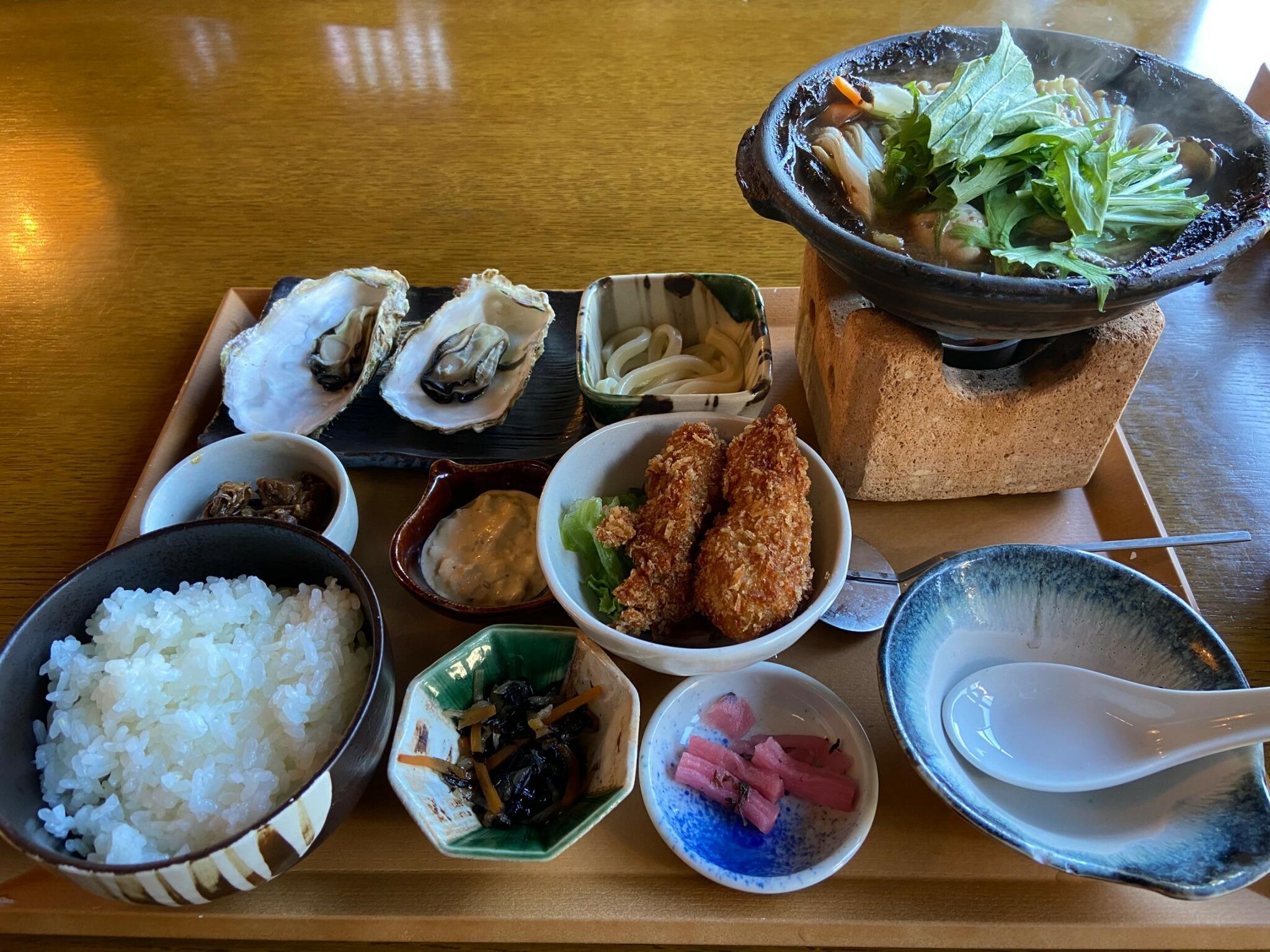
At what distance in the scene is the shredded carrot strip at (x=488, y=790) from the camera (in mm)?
1181

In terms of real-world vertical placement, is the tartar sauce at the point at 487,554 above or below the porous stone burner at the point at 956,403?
below

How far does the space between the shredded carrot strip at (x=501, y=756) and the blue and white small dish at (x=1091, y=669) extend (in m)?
0.57

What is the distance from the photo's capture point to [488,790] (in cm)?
120

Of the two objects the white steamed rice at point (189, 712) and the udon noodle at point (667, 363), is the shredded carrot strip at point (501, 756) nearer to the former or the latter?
the white steamed rice at point (189, 712)

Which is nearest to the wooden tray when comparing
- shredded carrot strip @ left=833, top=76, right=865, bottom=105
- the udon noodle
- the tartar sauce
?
the tartar sauce

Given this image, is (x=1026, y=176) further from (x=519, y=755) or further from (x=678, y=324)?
(x=519, y=755)

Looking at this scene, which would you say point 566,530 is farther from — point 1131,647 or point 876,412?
point 1131,647

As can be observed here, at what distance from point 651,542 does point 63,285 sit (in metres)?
2.14

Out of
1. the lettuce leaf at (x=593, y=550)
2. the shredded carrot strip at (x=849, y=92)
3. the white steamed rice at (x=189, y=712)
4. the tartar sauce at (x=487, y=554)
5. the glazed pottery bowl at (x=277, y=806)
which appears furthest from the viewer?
the shredded carrot strip at (x=849, y=92)

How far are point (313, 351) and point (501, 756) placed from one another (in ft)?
3.95

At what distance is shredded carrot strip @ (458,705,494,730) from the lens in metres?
1.27

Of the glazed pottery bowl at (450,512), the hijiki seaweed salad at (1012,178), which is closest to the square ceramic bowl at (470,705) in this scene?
the glazed pottery bowl at (450,512)

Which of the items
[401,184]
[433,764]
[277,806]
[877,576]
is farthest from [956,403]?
[401,184]

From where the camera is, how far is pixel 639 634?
1315 mm
